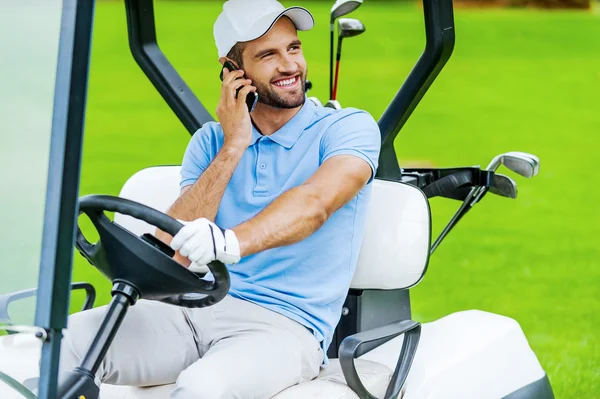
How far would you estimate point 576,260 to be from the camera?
326 inches

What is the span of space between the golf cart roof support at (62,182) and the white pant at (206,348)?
1.86 feet

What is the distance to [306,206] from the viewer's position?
2709 millimetres

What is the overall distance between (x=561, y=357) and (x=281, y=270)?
288 centimetres

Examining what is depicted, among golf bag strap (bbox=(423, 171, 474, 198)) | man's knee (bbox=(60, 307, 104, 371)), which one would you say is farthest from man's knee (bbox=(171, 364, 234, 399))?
golf bag strap (bbox=(423, 171, 474, 198))

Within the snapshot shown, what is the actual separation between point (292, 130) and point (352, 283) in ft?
1.53

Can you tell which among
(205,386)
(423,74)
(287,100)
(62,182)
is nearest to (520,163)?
(423,74)

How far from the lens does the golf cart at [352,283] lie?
76.7 inches

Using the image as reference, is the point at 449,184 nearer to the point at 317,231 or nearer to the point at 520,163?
the point at 520,163

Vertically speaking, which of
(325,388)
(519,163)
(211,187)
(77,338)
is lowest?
(325,388)

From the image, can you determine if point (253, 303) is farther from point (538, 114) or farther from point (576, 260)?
point (538, 114)

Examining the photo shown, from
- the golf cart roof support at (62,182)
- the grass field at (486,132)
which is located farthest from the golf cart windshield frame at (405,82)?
the grass field at (486,132)

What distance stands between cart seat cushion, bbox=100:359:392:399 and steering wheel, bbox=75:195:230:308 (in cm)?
37

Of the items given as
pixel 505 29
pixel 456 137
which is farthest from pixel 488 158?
pixel 505 29

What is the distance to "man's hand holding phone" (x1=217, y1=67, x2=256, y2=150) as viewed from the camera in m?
3.03
